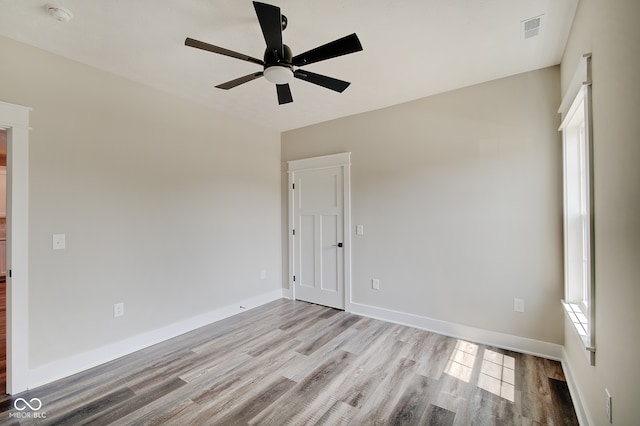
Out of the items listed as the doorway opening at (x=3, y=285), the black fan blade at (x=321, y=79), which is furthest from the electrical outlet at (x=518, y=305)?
the doorway opening at (x=3, y=285)

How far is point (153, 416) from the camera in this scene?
187cm

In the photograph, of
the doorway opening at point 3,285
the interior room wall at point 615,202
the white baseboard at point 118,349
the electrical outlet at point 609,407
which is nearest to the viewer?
the interior room wall at point 615,202

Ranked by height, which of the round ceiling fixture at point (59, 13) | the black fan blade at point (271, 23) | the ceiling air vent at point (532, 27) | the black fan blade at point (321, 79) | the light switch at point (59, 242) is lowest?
the light switch at point (59, 242)

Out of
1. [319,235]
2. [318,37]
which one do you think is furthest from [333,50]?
[319,235]

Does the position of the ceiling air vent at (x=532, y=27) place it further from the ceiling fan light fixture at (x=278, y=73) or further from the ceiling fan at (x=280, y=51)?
the ceiling fan light fixture at (x=278, y=73)

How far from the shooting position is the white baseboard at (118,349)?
2223mm

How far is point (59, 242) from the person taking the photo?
2311 millimetres

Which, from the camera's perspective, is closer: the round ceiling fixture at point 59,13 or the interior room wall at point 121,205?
the round ceiling fixture at point 59,13

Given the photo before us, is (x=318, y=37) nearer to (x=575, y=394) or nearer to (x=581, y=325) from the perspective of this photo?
(x=581, y=325)

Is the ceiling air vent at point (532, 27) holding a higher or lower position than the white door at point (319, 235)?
higher

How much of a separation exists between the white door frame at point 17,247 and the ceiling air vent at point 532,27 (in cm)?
374

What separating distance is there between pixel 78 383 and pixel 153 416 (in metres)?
0.89

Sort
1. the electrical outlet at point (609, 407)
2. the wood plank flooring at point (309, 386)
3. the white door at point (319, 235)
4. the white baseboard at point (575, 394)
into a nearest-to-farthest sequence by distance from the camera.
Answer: the electrical outlet at point (609, 407) < the white baseboard at point (575, 394) < the wood plank flooring at point (309, 386) < the white door at point (319, 235)

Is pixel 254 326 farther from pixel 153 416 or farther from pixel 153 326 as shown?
pixel 153 416
